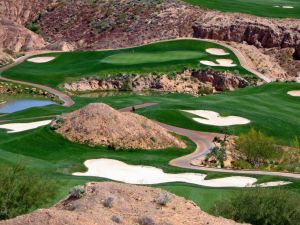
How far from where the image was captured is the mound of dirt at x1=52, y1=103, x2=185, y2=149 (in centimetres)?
4675

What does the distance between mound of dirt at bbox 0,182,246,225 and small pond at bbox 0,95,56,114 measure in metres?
44.8

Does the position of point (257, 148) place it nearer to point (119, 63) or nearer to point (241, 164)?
point (241, 164)

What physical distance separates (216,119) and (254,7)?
170 feet

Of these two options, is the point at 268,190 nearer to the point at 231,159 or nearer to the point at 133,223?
the point at 133,223

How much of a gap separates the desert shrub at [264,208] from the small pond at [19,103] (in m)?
45.1

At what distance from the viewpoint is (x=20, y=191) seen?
23.9m

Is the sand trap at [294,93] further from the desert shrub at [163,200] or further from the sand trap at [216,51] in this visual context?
the desert shrub at [163,200]

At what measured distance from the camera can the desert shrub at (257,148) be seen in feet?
149

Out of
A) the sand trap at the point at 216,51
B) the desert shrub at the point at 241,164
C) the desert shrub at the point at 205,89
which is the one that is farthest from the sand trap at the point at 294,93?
the desert shrub at the point at 241,164

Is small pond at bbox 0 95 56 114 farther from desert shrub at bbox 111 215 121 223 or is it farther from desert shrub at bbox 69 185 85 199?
desert shrub at bbox 111 215 121 223

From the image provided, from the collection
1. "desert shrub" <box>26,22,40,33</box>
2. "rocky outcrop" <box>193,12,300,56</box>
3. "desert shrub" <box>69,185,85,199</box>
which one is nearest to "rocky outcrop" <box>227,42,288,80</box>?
"rocky outcrop" <box>193,12,300,56</box>

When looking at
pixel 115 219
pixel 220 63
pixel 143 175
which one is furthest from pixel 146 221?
pixel 220 63

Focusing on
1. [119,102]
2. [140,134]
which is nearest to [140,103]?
[119,102]

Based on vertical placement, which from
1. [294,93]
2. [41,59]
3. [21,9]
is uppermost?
[21,9]
